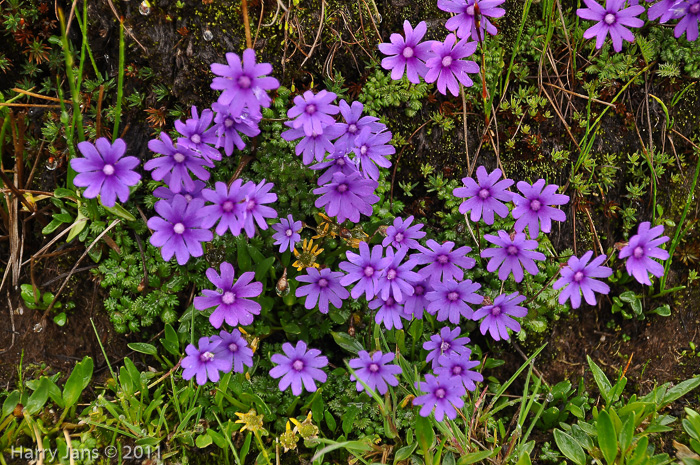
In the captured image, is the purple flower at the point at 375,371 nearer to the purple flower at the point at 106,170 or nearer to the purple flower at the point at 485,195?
the purple flower at the point at 485,195

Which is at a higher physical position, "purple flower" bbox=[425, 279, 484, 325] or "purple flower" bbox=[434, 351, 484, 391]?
"purple flower" bbox=[425, 279, 484, 325]

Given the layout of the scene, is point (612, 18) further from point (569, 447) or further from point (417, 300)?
point (569, 447)

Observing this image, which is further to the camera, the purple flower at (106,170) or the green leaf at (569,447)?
the green leaf at (569,447)

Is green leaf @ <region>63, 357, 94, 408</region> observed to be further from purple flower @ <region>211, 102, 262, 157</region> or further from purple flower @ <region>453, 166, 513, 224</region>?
purple flower @ <region>453, 166, 513, 224</region>

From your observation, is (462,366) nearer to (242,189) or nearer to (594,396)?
(594,396)

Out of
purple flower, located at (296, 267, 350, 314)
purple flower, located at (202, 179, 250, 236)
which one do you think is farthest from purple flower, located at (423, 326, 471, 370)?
purple flower, located at (202, 179, 250, 236)

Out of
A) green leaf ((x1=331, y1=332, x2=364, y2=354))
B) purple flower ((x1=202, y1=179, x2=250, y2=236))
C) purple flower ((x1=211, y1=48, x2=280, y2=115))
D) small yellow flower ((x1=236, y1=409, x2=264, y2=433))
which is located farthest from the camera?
green leaf ((x1=331, y1=332, x2=364, y2=354))

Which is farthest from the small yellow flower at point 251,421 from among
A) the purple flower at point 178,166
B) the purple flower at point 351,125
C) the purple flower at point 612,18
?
the purple flower at point 612,18
